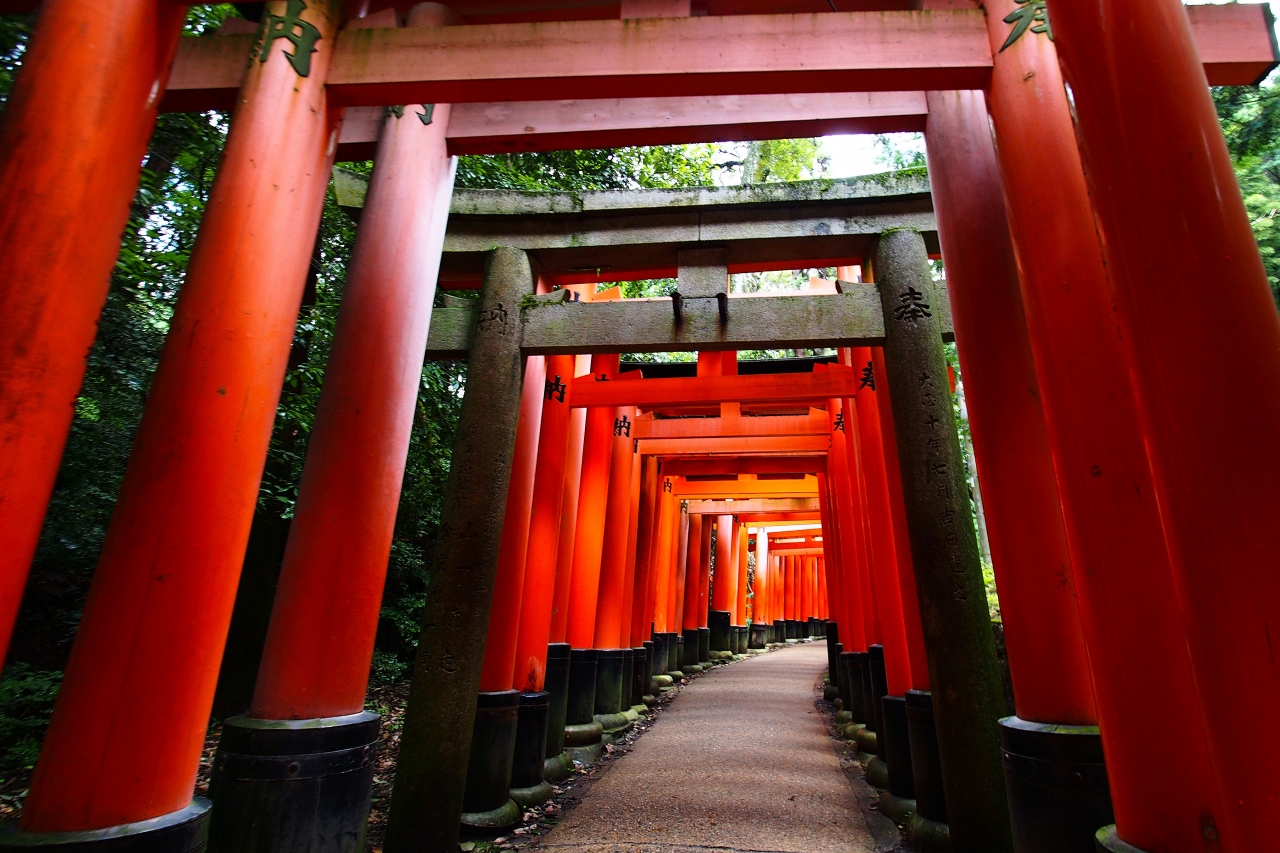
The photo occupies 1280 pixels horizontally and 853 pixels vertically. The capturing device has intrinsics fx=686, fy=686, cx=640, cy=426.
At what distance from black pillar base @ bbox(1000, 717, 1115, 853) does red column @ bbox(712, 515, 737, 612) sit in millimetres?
15555

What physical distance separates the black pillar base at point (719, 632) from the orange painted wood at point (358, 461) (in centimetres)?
1702

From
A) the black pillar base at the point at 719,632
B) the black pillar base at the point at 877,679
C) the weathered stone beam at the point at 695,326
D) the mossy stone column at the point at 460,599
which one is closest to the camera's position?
the mossy stone column at the point at 460,599

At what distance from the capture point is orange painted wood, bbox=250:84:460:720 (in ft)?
11.0

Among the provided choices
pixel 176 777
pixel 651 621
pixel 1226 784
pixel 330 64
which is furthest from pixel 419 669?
pixel 651 621

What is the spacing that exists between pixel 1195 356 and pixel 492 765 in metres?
4.97

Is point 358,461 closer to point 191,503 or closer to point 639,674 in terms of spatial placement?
point 191,503

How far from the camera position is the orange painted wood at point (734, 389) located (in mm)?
6816

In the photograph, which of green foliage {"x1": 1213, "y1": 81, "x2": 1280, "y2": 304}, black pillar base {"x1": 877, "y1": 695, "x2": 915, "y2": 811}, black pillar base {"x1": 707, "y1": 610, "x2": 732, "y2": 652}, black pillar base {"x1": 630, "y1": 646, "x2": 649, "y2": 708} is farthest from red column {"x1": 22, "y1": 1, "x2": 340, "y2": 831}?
black pillar base {"x1": 707, "y1": 610, "x2": 732, "y2": 652}

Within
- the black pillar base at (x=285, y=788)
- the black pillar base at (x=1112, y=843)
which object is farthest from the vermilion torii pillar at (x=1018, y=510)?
the black pillar base at (x=285, y=788)

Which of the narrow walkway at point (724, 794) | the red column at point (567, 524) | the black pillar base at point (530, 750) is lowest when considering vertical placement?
the narrow walkway at point (724, 794)

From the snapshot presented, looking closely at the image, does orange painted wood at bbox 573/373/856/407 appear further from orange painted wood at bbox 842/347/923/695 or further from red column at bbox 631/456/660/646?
red column at bbox 631/456/660/646

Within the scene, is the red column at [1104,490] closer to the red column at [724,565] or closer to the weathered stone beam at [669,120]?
the weathered stone beam at [669,120]

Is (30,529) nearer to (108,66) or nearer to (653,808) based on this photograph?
(108,66)

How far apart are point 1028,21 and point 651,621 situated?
34.9 feet
